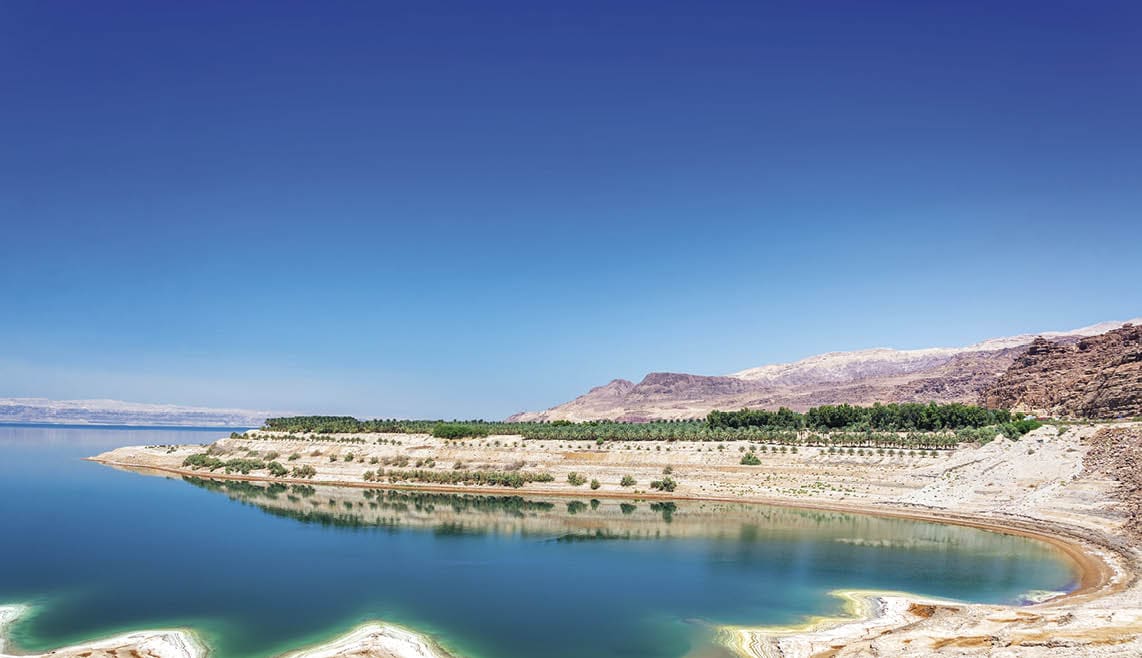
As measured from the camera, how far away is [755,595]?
2761 centimetres

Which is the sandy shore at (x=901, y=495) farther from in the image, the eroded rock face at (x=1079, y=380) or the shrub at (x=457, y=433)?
the eroded rock face at (x=1079, y=380)

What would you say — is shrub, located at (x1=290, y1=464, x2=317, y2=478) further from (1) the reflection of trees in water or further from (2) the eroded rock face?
(2) the eroded rock face

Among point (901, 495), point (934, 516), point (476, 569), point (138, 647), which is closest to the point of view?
point (138, 647)

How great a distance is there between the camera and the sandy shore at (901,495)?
18.9 meters

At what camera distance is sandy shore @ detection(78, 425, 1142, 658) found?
62.1ft

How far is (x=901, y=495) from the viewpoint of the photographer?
170ft

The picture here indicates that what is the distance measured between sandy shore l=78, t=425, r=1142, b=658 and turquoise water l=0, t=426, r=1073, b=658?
212 centimetres

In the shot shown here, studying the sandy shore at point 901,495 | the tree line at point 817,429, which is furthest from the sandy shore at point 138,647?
the tree line at point 817,429

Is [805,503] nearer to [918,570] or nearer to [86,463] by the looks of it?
[918,570]

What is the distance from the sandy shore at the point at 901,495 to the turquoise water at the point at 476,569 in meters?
2.12

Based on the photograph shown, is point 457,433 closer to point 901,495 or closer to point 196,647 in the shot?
point 901,495

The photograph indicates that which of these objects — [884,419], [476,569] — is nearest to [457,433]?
[476,569]

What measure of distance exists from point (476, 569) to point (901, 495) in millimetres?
36384

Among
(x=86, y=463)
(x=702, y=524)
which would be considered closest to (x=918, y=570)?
(x=702, y=524)
